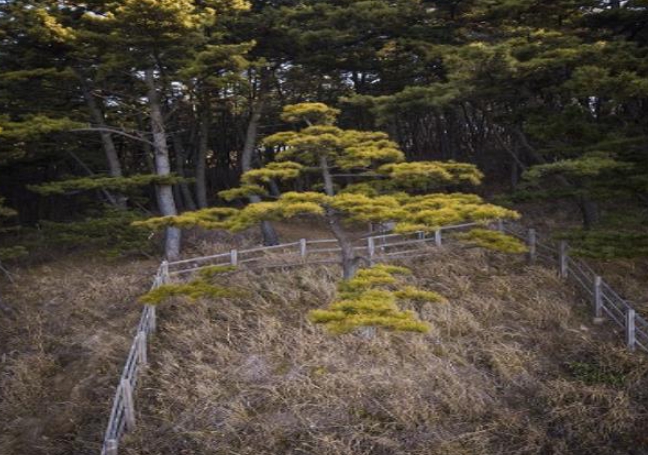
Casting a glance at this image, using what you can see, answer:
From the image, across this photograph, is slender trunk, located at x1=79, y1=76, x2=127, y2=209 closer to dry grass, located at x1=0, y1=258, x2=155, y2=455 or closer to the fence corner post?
dry grass, located at x1=0, y1=258, x2=155, y2=455

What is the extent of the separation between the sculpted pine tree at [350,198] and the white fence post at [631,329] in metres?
2.94

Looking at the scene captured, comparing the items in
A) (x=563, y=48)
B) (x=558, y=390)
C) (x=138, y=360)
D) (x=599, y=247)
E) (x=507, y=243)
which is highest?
(x=563, y=48)

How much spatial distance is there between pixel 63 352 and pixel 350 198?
7.49 m

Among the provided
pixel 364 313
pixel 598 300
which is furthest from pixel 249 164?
pixel 364 313

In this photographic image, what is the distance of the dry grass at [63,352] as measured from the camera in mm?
9680

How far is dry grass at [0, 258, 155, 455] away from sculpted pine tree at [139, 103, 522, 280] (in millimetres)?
3574

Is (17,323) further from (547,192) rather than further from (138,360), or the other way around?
(547,192)

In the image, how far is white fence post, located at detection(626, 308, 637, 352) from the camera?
416 inches

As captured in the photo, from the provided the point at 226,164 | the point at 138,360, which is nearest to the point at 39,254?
the point at 138,360

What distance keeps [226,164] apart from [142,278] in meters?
17.1

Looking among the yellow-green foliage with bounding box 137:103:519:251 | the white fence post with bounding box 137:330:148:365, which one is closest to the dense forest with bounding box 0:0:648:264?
the yellow-green foliage with bounding box 137:103:519:251

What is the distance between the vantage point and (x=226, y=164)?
3158cm

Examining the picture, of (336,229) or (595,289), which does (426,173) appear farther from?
(595,289)

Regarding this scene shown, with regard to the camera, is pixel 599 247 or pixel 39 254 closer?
pixel 599 247
